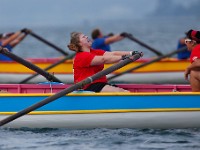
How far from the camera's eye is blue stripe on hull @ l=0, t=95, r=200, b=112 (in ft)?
46.5

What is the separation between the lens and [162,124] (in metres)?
14.4

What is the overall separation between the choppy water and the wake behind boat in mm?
126

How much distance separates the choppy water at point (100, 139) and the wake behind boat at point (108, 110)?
126 millimetres

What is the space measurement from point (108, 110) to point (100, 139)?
0.71 m

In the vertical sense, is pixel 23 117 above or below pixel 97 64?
below

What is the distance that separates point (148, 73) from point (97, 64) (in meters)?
9.64

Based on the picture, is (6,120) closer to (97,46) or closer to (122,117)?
(122,117)

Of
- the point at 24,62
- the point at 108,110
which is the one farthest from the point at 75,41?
the point at 108,110

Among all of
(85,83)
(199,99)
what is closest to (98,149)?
(85,83)

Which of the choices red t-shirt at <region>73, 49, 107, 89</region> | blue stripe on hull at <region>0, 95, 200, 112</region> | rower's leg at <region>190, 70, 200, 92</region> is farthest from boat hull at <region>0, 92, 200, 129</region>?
red t-shirt at <region>73, 49, 107, 89</region>

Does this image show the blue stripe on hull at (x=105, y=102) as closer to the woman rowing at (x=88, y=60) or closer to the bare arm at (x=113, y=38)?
the woman rowing at (x=88, y=60)

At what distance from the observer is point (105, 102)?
1427 cm

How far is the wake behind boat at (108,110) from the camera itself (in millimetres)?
14180

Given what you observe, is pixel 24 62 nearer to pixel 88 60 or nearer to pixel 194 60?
pixel 88 60
